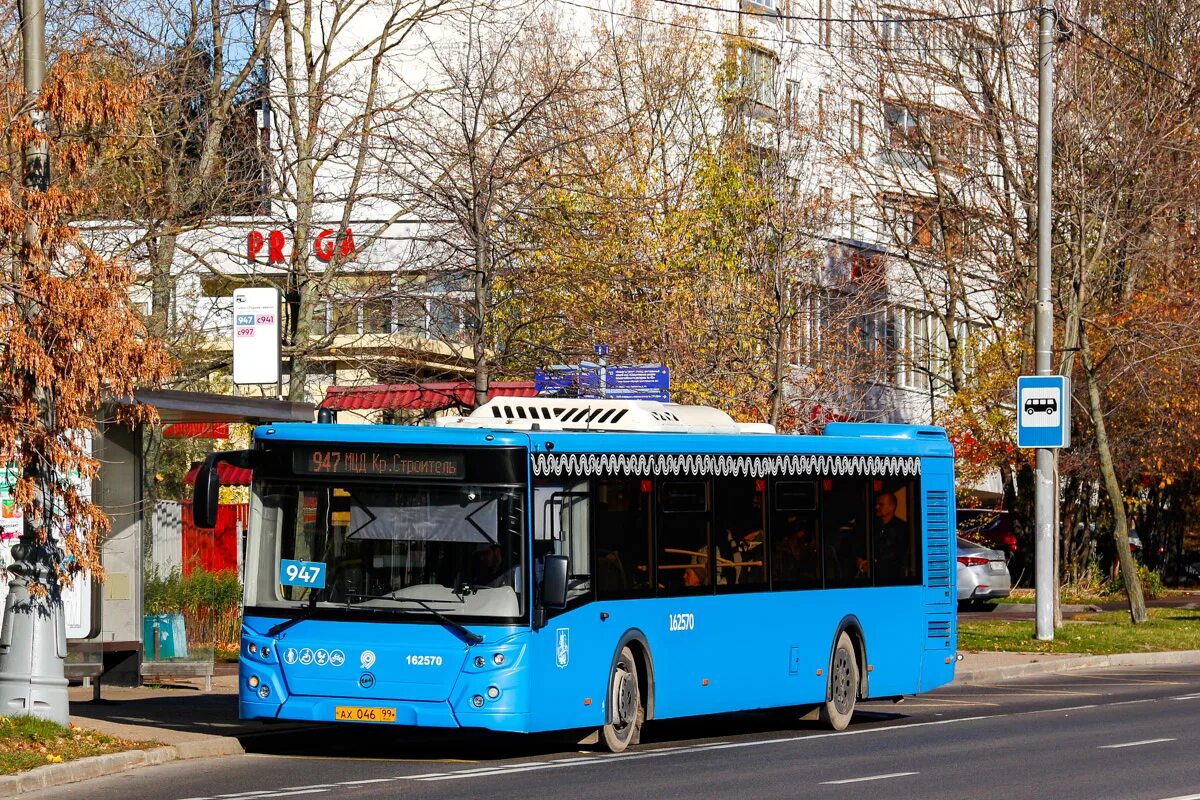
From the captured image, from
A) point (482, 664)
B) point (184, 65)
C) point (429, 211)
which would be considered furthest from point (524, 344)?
point (482, 664)

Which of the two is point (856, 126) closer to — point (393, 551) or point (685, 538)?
point (685, 538)

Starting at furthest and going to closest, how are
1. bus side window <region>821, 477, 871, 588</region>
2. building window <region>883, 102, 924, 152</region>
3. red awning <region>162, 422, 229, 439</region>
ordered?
building window <region>883, 102, 924, 152</region>
red awning <region>162, 422, 229, 439</region>
bus side window <region>821, 477, 871, 588</region>

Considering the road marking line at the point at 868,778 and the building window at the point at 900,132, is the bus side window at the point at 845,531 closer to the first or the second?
the road marking line at the point at 868,778

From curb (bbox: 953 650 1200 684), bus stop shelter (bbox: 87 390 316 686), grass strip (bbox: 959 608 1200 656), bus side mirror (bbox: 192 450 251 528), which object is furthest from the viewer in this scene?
grass strip (bbox: 959 608 1200 656)

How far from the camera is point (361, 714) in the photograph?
1473 cm

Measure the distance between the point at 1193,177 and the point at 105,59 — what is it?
21408mm

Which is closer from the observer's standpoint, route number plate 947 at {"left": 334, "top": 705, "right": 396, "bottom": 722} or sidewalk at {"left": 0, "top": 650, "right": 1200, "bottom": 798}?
sidewalk at {"left": 0, "top": 650, "right": 1200, "bottom": 798}

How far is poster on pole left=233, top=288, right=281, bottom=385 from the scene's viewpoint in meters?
21.2

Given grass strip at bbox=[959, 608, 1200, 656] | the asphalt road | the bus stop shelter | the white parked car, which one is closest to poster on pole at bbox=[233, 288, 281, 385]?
the bus stop shelter

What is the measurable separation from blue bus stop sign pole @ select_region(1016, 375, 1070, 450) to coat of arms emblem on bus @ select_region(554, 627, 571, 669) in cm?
1499

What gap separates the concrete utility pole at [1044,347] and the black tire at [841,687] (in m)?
10.8

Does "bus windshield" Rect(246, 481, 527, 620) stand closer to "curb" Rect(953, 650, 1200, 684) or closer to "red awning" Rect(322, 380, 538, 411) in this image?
"red awning" Rect(322, 380, 538, 411)

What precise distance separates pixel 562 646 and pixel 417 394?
1241 centimetres

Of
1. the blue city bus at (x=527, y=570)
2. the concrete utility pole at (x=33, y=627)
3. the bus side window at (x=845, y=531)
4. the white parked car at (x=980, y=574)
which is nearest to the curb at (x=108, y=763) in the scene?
the blue city bus at (x=527, y=570)
